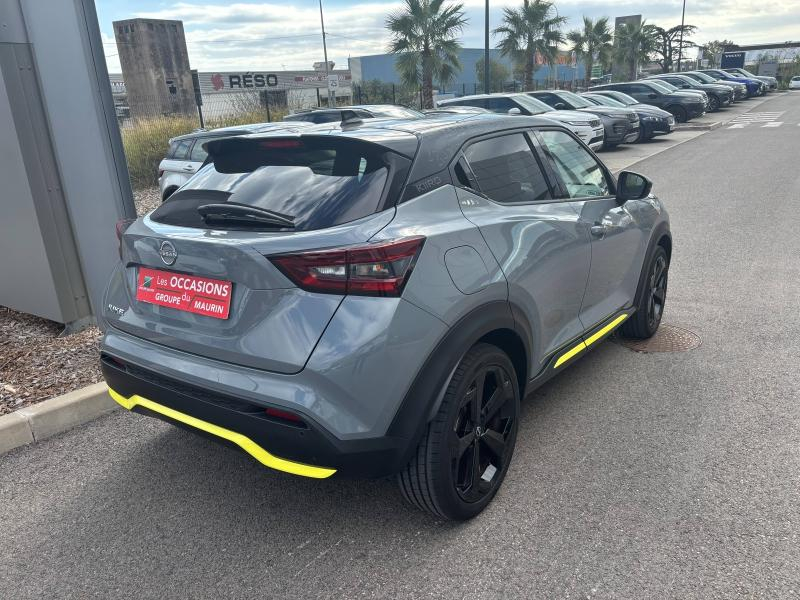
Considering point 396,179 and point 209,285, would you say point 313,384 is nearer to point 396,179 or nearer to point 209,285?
point 209,285

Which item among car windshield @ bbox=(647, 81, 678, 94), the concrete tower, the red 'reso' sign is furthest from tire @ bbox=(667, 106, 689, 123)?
the concrete tower

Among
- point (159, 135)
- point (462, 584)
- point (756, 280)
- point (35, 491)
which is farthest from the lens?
point (159, 135)

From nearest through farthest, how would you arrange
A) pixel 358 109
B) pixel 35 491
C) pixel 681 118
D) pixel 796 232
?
1. pixel 35 491
2. pixel 796 232
3. pixel 358 109
4. pixel 681 118

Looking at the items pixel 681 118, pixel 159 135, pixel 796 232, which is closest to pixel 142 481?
pixel 796 232

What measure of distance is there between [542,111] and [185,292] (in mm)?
13836

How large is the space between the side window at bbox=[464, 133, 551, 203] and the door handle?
0.36 meters

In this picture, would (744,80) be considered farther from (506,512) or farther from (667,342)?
(506,512)

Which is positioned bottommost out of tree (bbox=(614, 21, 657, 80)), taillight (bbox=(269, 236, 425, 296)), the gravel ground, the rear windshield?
the gravel ground

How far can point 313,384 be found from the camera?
2189 mm

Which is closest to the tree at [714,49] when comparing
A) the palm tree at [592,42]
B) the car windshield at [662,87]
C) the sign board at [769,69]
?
the sign board at [769,69]

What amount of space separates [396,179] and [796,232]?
703 centimetres

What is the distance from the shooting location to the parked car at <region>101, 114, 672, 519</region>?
2217mm

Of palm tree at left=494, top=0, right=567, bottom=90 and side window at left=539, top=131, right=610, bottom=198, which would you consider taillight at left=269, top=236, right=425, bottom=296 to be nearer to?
side window at left=539, top=131, right=610, bottom=198

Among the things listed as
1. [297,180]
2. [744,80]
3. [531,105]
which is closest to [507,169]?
[297,180]
